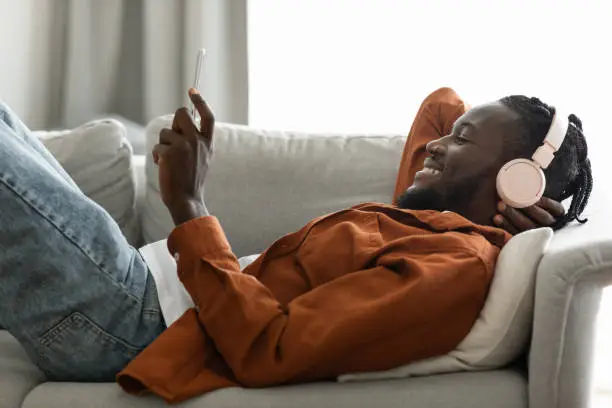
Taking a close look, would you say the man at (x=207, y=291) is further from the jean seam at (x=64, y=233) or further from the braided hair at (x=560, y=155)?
the braided hair at (x=560, y=155)

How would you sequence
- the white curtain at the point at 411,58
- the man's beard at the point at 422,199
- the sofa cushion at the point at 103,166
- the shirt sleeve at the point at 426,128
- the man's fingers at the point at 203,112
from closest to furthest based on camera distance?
1. the man's fingers at the point at 203,112
2. the man's beard at the point at 422,199
3. the shirt sleeve at the point at 426,128
4. the sofa cushion at the point at 103,166
5. the white curtain at the point at 411,58

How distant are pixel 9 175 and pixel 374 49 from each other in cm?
153

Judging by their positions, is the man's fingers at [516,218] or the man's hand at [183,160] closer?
the man's hand at [183,160]

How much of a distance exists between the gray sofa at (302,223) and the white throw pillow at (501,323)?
15mm

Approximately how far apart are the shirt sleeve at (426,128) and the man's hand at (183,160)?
0.56 meters

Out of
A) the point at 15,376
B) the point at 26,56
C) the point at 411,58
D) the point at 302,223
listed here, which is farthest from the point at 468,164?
the point at 26,56

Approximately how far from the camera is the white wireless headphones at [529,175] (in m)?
1.32

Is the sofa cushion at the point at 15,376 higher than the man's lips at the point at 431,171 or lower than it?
lower

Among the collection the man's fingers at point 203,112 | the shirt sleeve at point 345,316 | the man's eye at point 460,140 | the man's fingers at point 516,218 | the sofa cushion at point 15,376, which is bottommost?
the sofa cushion at point 15,376

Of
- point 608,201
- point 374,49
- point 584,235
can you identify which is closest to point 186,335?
point 584,235

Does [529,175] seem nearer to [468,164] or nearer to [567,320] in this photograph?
[468,164]

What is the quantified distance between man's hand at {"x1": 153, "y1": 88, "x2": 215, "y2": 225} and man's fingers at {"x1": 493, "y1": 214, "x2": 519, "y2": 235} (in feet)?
1.71

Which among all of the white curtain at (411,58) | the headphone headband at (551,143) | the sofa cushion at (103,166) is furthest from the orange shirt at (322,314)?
the white curtain at (411,58)

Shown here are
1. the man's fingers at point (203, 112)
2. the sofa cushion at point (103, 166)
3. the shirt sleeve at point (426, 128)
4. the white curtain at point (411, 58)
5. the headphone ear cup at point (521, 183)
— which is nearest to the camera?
the man's fingers at point (203, 112)
